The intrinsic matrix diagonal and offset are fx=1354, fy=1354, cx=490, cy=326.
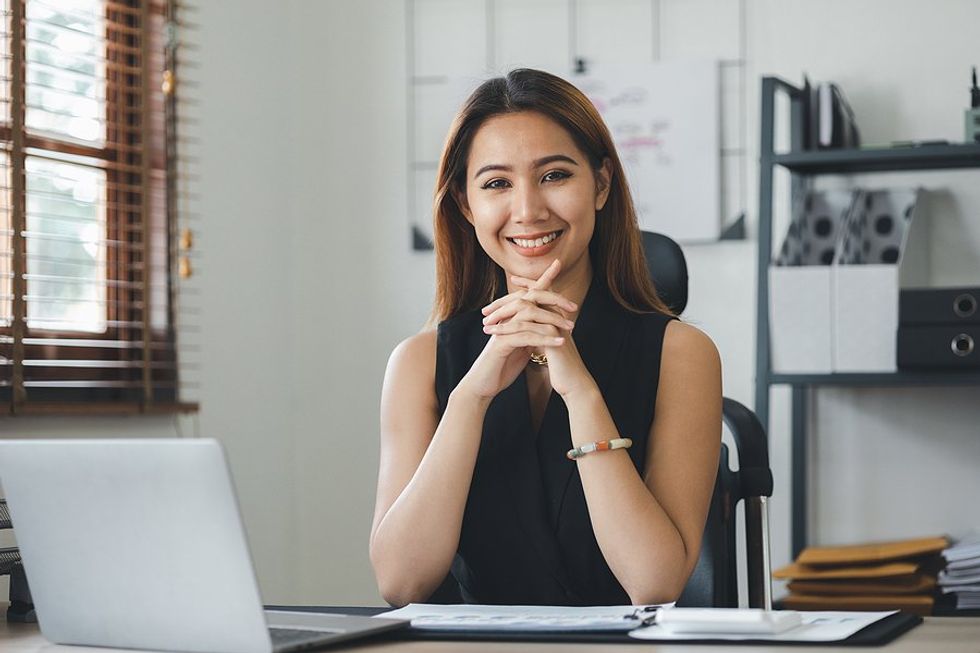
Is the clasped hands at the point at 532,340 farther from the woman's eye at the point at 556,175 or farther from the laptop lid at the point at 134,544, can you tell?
the laptop lid at the point at 134,544

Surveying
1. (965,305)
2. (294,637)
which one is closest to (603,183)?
(294,637)

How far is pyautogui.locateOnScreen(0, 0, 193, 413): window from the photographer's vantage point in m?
2.44

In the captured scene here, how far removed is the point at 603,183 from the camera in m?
1.82

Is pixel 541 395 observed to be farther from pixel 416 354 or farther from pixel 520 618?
pixel 520 618

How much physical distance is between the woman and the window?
97cm

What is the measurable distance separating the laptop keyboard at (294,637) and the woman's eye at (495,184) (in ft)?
2.43

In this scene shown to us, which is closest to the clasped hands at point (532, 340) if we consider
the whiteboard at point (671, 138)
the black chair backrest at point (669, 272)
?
the black chair backrest at point (669, 272)

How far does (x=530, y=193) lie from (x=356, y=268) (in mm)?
1738

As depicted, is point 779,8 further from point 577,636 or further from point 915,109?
point 577,636

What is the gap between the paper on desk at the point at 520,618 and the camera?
118 centimetres

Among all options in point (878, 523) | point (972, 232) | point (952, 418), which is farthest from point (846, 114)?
point (878, 523)

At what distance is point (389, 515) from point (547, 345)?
0.28 metres

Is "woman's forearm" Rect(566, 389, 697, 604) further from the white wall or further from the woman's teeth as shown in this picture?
the white wall

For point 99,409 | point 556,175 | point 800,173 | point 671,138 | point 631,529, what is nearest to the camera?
point 631,529
